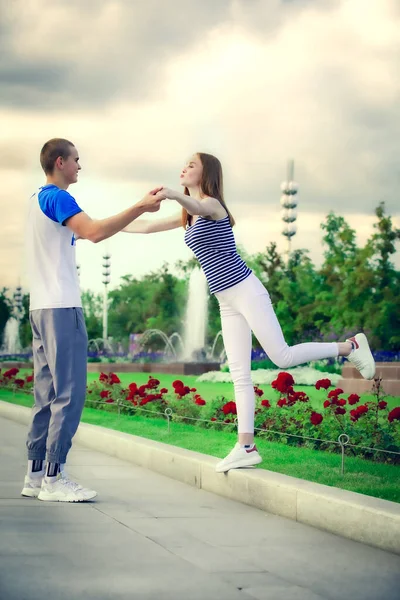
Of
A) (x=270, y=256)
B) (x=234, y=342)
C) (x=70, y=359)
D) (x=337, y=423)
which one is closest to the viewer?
(x=70, y=359)

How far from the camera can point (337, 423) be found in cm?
991

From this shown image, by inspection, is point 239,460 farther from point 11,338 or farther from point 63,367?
point 11,338

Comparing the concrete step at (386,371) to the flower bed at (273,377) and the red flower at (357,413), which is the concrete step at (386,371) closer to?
the flower bed at (273,377)

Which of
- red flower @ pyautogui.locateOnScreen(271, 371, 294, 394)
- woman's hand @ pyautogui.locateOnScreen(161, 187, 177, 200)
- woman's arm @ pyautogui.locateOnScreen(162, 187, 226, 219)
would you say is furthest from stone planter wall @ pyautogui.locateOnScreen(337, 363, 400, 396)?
woman's hand @ pyautogui.locateOnScreen(161, 187, 177, 200)

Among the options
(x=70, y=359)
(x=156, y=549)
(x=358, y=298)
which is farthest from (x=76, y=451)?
(x=358, y=298)

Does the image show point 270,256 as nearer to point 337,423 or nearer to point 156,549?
point 337,423

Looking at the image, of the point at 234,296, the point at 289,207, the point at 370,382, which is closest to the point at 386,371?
the point at 370,382

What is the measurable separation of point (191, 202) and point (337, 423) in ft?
12.9

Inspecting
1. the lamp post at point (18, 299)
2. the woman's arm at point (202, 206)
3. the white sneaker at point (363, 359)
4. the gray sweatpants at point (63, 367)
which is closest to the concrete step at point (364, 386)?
the white sneaker at point (363, 359)

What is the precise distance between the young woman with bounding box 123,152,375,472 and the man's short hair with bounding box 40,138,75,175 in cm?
82

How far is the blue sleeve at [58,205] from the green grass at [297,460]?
2.30 m

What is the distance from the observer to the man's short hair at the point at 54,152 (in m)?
6.78

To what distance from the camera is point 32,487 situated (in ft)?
22.8

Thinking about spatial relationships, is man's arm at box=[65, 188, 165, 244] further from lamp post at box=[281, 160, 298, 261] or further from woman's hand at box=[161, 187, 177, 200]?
lamp post at box=[281, 160, 298, 261]
